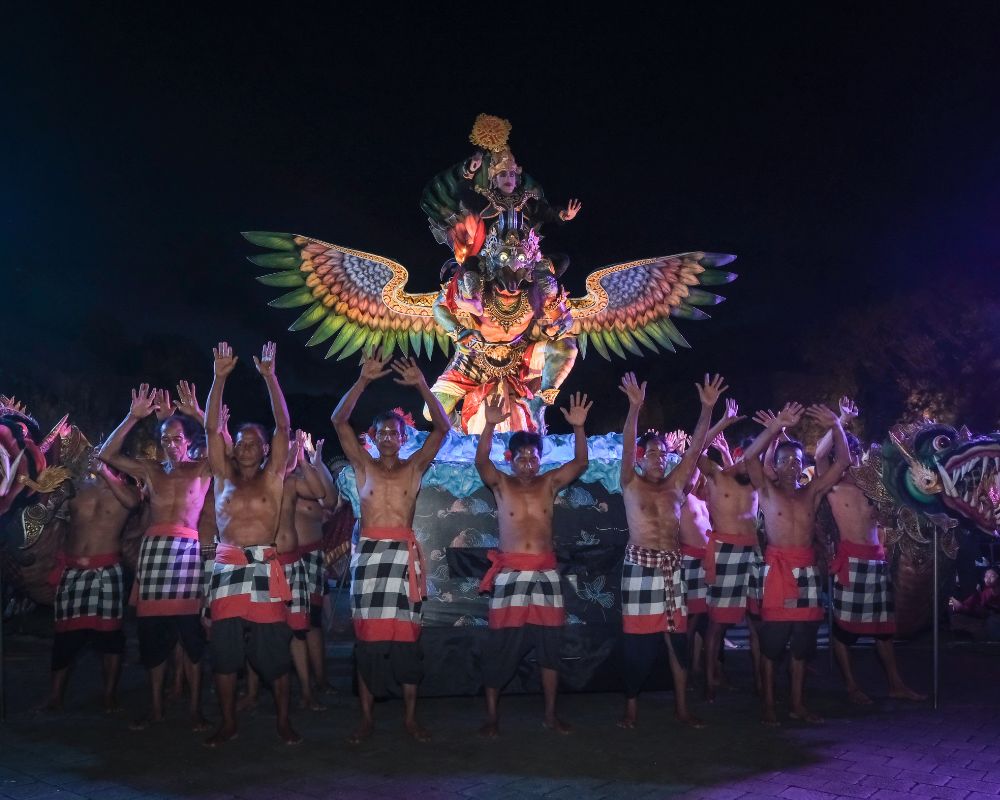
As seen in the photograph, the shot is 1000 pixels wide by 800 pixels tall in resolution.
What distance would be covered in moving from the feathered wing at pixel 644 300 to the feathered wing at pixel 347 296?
1436mm

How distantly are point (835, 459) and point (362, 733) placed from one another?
3.22 m

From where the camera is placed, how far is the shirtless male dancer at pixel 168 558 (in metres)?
5.07

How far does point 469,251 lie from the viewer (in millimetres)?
7293

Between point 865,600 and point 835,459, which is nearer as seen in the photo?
point 835,459

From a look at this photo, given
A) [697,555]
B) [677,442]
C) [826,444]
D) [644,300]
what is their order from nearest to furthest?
[826,444] < [697,555] < [677,442] < [644,300]

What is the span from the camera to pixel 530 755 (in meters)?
4.28

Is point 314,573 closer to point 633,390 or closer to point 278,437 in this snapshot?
point 278,437

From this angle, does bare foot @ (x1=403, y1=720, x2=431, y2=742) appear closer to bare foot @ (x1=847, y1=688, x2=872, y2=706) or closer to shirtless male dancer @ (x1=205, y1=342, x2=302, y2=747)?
shirtless male dancer @ (x1=205, y1=342, x2=302, y2=747)

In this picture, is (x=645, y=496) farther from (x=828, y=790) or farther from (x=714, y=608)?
(x=828, y=790)

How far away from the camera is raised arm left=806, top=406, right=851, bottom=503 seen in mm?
5199

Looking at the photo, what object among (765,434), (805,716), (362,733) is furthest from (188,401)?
(805,716)

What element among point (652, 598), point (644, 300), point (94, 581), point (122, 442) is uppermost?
point (644, 300)

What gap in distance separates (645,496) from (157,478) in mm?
3004

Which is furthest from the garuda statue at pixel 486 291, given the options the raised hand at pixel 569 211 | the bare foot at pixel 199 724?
the bare foot at pixel 199 724
